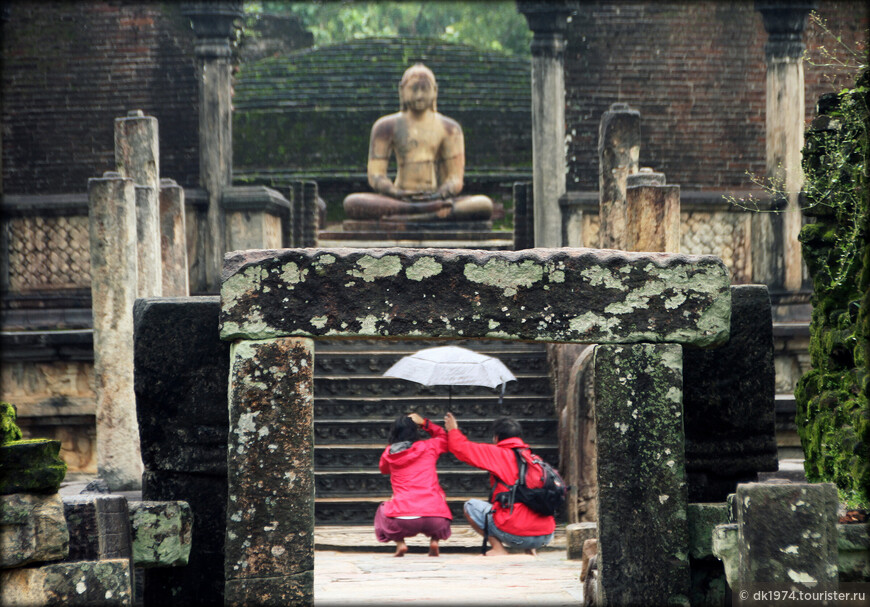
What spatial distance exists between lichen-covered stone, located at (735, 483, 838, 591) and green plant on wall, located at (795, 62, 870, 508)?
731 millimetres

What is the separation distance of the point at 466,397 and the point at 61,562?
237 inches

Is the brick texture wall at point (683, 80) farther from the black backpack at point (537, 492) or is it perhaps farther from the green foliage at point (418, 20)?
the green foliage at point (418, 20)

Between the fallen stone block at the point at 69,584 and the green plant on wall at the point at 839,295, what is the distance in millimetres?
3038

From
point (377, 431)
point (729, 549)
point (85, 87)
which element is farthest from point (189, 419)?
point (85, 87)

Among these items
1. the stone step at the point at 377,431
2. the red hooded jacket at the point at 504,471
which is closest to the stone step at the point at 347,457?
the stone step at the point at 377,431

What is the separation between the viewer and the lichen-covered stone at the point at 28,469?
13.5 feet

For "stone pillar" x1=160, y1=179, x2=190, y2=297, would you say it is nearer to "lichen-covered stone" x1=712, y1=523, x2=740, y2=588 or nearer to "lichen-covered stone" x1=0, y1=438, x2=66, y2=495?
"lichen-covered stone" x1=0, y1=438, x2=66, y2=495

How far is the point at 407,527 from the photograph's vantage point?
25.8ft

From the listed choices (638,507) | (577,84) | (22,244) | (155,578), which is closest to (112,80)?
(22,244)

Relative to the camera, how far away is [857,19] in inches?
595

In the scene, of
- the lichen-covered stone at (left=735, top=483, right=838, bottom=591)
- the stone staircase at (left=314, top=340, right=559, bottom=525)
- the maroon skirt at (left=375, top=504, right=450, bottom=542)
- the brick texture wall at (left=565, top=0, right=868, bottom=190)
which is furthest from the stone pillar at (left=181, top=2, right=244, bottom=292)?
the lichen-covered stone at (left=735, top=483, right=838, bottom=591)

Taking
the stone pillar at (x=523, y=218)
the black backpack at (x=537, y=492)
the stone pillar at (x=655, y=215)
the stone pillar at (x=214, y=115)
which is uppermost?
the stone pillar at (x=214, y=115)

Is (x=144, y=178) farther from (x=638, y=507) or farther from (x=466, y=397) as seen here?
(x=638, y=507)

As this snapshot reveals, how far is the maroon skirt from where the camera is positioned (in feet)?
25.8
